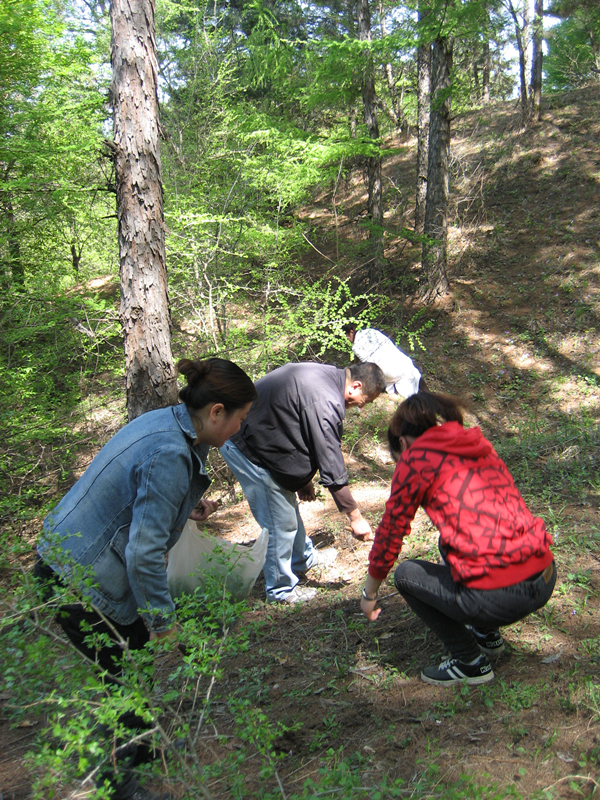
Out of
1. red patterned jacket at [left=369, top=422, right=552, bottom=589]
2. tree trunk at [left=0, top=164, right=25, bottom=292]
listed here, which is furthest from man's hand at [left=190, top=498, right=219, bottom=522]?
tree trunk at [left=0, top=164, right=25, bottom=292]

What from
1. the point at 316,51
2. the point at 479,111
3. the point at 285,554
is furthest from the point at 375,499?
the point at 479,111

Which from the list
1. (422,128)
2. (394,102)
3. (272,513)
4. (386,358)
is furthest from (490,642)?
(394,102)

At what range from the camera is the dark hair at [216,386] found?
2023 millimetres

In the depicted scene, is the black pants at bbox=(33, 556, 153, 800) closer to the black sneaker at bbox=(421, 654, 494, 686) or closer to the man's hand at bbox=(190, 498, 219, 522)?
the man's hand at bbox=(190, 498, 219, 522)

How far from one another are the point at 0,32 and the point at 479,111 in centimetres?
1415

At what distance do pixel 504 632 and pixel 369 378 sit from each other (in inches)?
63.0

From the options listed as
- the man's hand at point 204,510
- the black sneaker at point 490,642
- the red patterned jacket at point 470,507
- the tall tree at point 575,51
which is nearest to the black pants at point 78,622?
the man's hand at point 204,510

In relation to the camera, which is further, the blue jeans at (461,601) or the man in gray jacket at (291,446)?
the man in gray jacket at (291,446)

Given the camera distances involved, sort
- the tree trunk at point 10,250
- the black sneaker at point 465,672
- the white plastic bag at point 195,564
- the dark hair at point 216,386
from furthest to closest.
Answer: the tree trunk at point 10,250, the white plastic bag at point 195,564, the black sneaker at point 465,672, the dark hair at point 216,386

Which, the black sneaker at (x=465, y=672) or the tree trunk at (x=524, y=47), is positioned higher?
the tree trunk at (x=524, y=47)

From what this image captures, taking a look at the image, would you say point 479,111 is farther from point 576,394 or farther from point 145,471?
point 145,471

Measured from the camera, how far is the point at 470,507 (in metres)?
2.08

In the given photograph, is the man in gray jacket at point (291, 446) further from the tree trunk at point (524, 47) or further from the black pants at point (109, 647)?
the tree trunk at point (524, 47)

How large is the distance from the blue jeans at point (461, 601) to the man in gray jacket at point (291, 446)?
0.85 metres
